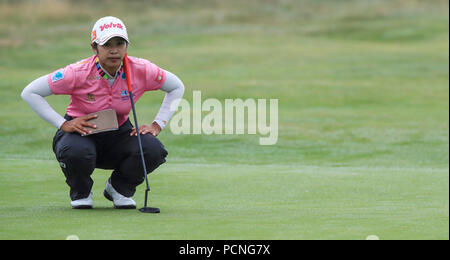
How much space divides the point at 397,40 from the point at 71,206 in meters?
25.9

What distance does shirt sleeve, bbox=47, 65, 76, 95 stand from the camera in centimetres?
575

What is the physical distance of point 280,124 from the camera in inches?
620

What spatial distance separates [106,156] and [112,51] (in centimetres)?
82

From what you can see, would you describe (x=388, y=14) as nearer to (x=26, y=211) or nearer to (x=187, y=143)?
(x=187, y=143)

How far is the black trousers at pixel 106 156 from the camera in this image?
5875 millimetres

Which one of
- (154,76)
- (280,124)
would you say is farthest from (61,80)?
(280,124)

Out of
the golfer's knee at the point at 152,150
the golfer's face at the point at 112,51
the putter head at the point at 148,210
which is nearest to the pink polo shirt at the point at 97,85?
the golfer's face at the point at 112,51

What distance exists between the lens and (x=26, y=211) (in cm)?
571

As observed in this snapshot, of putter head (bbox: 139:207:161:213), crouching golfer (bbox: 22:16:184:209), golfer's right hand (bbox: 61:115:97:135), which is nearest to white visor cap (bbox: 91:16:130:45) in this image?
crouching golfer (bbox: 22:16:184:209)

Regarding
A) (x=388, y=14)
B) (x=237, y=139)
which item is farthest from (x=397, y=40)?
(x=237, y=139)

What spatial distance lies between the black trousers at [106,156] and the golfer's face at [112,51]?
568 mm

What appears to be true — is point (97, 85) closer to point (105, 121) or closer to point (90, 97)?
point (90, 97)

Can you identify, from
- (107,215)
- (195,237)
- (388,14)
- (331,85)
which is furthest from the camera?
(388,14)

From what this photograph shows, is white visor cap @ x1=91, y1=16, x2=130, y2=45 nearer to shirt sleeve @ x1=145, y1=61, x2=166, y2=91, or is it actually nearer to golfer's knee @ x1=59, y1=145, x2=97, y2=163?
shirt sleeve @ x1=145, y1=61, x2=166, y2=91
